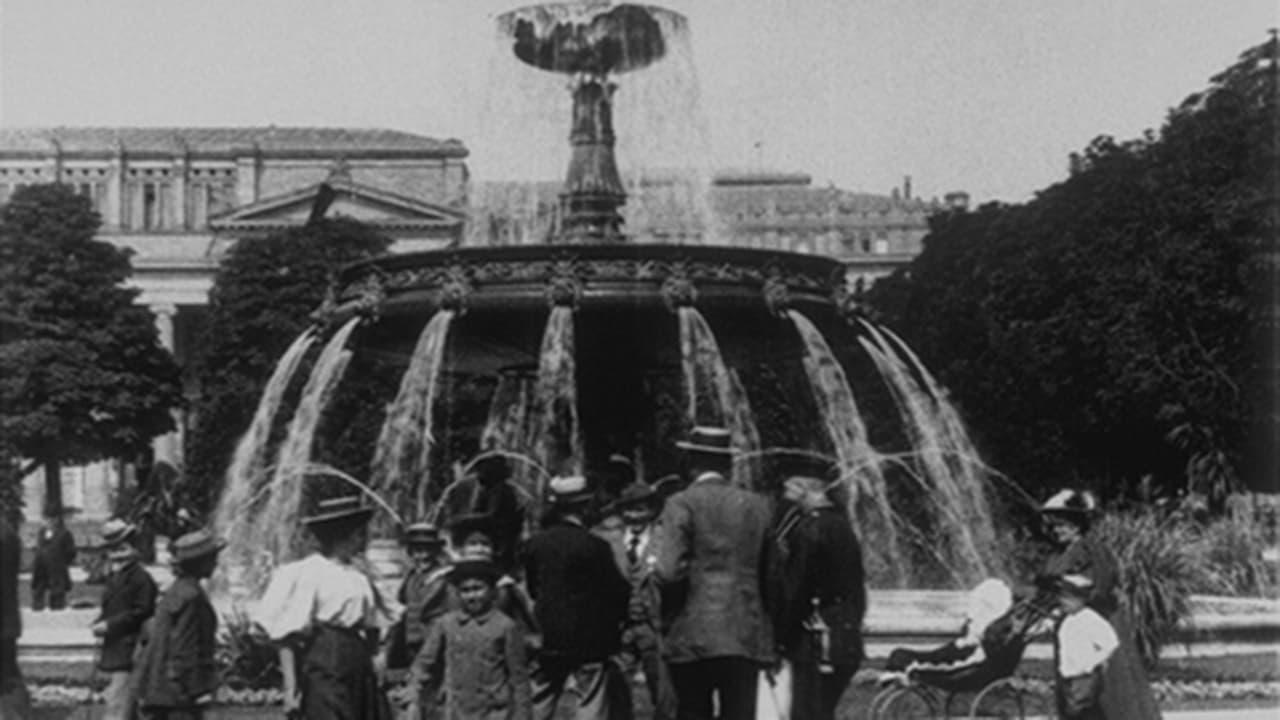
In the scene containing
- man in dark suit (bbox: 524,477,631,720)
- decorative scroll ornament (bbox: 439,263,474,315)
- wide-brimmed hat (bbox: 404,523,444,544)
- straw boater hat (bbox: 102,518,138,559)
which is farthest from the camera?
decorative scroll ornament (bbox: 439,263,474,315)

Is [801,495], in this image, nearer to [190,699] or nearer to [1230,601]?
[190,699]

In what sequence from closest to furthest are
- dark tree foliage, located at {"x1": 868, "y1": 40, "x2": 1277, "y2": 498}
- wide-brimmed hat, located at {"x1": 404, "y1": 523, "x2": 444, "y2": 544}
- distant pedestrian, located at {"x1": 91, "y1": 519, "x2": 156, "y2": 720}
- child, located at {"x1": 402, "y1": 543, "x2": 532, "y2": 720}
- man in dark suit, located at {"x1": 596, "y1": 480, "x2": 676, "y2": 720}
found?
child, located at {"x1": 402, "y1": 543, "x2": 532, "y2": 720} → man in dark suit, located at {"x1": 596, "y1": 480, "x2": 676, "y2": 720} → wide-brimmed hat, located at {"x1": 404, "y1": 523, "x2": 444, "y2": 544} → distant pedestrian, located at {"x1": 91, "y1": 519, "x2": 156, "y2": 720} → dark tree foliage, located at {"x1": 868, "y1": 40, "x2": 1277, "y2": 498}

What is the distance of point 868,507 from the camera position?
Answer: 3566cm

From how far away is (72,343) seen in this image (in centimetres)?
6175

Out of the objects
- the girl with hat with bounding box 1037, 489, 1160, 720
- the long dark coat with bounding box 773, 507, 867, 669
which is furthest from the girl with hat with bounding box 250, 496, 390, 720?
the girl with hat with bounding box 1037, 489, 1160, 720

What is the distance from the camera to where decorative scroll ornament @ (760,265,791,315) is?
55.4 ft

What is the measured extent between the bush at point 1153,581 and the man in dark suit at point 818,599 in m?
5.34

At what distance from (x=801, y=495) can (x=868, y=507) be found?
23.9 m

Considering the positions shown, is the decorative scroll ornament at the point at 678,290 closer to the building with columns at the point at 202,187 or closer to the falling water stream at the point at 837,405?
the falling water stream at the point at 837,405

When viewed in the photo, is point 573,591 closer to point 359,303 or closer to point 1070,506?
point 1070,506

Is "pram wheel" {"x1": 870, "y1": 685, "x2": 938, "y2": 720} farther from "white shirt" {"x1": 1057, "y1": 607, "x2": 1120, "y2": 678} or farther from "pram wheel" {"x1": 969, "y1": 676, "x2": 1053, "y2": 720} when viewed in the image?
"white shirt" {"x1": 1057, "y1": 607, "x2": 1120, "y2": 678}

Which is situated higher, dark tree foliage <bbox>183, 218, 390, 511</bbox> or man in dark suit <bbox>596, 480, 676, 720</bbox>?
dark tree foliage <bbox>183, 218, 390, 511</bbox>

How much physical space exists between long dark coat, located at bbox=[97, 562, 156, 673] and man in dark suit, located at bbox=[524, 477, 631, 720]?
3106 millimetres

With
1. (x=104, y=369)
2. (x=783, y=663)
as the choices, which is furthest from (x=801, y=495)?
(x=104, y=369)
